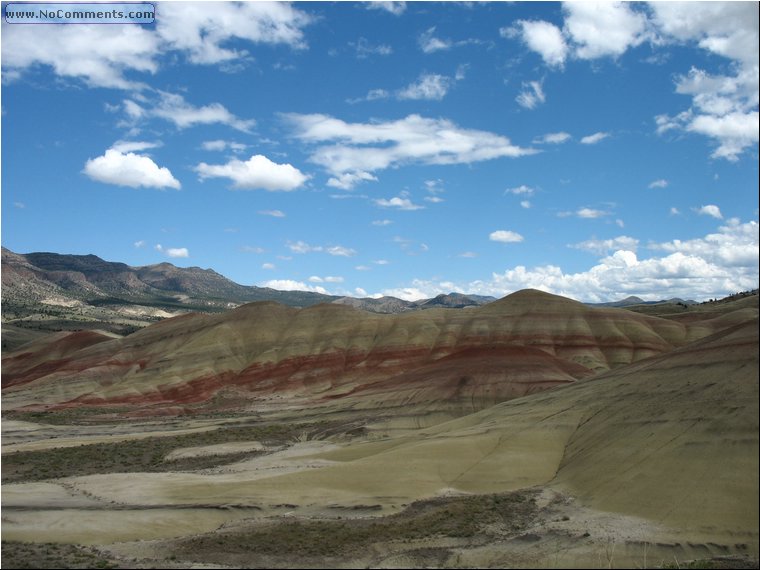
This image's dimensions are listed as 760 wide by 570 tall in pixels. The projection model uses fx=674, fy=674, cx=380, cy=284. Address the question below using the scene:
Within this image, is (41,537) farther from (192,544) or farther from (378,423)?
(378,423)

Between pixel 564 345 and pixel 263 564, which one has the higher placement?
pixel 564 345

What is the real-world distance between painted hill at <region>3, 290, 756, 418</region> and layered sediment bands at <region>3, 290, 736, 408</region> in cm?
22

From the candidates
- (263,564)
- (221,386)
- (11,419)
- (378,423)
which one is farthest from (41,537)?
(221,386)

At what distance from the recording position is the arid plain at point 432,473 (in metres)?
22.1

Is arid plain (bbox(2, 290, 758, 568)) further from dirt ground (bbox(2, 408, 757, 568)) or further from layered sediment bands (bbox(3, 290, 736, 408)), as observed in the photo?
layered sediment bands (bbox(3, 290, 736, 408))

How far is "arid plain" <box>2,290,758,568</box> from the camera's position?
2206 cm

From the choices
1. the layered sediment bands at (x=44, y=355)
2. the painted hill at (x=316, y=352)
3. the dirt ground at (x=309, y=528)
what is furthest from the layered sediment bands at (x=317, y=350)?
the dirt ground at (x=309, y=528)

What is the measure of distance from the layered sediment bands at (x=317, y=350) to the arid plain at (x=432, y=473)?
14.3 m

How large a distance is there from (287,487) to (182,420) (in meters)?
56.5

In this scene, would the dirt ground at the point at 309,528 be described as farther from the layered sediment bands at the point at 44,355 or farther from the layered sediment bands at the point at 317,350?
the layered sediment bands at the point at 44,355

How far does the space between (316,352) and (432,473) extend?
87.9 metres

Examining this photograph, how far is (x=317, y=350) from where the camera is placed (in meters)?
127

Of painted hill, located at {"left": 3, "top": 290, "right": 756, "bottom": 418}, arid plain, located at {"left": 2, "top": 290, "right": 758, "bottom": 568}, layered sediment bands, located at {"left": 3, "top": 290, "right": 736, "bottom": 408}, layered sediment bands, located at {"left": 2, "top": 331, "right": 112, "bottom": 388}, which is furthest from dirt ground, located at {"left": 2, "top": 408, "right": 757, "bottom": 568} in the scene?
layered sediment bands, located at {"left": 2, "top": 331, "right": 112, "bottom": 388}

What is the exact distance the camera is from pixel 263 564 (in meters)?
23.3
